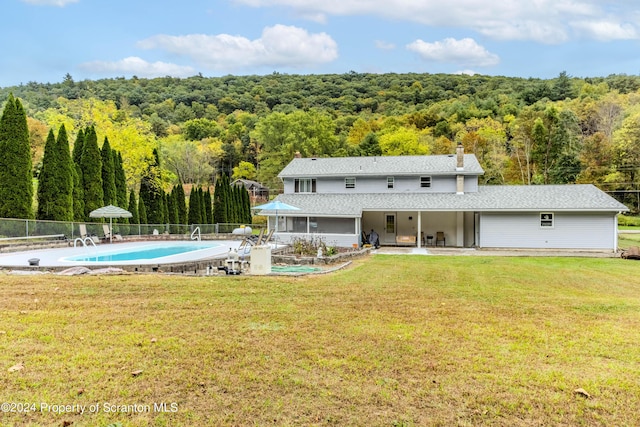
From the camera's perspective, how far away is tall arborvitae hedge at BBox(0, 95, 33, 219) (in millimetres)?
18953

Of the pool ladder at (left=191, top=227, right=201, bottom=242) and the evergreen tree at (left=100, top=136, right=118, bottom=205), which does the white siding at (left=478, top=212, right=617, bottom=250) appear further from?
the evergreen tree at (left=100, top=136, right=118, bottom=205)

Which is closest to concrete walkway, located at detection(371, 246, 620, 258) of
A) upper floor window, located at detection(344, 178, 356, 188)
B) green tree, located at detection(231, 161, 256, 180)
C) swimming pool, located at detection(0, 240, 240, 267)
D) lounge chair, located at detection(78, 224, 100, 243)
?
upper floor window, located at detection(344, 178, 356, 188)

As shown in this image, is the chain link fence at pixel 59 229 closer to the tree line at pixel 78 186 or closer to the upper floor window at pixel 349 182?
the tree line at pixel 78 186

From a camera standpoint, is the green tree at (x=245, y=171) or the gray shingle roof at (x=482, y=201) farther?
the green tree at (x=245, y=171)

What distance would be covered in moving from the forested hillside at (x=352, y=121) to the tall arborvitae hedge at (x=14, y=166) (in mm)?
10384

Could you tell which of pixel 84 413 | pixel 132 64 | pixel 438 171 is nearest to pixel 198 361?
pixel 84 413

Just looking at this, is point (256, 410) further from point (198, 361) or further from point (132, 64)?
point (132, 64)

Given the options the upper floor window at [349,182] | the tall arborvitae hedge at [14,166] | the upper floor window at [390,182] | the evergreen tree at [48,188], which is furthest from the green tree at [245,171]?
the tall arborvitae hedge at [14,166]

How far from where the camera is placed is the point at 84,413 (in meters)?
3.23

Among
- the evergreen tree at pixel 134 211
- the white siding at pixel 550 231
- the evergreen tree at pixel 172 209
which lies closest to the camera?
the white siding at pixel 550 231

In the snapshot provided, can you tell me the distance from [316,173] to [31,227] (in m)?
16.2

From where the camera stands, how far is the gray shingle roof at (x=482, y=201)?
2155 cm

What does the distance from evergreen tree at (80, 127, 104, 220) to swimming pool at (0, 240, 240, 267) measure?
420 centimetres

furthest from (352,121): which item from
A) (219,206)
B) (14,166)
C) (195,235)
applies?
(14,166)
